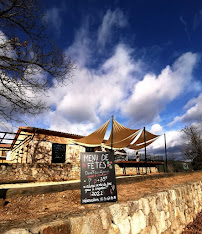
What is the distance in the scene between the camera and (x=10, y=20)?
5.50 metres

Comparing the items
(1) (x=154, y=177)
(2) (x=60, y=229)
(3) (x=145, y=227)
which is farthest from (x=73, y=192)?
(1) (x=154, y=177)

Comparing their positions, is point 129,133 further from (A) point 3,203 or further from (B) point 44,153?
(A) point 3,203

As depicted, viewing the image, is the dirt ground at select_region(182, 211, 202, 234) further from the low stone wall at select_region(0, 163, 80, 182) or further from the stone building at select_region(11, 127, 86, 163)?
the stone building at select_region(11, 127, 86, 163)

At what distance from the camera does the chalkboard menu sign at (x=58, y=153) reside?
11.9 metres

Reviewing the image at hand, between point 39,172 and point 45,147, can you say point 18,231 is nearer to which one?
point 39,172

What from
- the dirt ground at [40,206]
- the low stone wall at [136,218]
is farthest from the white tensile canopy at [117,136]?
the dirt ground at [40,206]

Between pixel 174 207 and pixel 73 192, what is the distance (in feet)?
9.12

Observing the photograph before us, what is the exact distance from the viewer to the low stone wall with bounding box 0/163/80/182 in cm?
662

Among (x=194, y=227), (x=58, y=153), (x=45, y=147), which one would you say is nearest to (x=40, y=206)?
(x=194, y=227)

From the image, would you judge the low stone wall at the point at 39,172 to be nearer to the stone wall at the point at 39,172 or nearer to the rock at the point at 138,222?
the stone wall at the point at 39,172

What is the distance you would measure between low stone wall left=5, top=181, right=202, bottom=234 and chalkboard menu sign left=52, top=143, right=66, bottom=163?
9.65 metres

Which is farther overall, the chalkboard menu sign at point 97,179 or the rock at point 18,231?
the chalkboard menu sign at point 97,179

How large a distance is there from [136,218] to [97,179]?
0.97 meters

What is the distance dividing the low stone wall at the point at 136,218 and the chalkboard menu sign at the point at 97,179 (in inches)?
13.1
